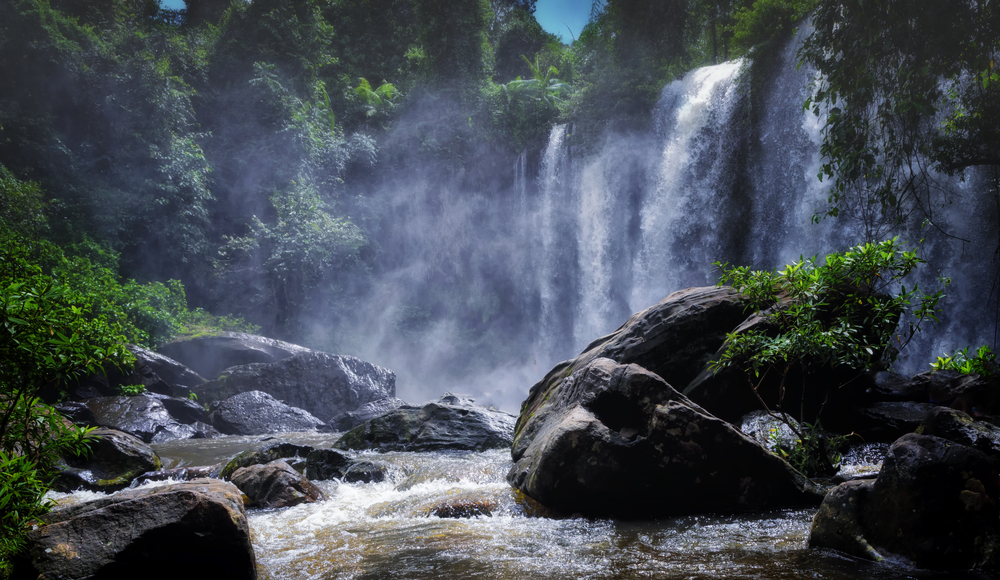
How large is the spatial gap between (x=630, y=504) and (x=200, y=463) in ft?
22.2

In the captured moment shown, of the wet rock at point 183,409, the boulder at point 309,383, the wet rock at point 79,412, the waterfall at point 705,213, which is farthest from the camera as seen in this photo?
the boulder at point 309,383

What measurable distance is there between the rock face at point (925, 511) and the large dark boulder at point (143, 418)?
11606 millimetres

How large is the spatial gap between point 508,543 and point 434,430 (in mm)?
5386

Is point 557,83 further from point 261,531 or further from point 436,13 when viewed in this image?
point 261,531

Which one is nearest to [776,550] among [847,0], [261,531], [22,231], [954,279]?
[261,531]

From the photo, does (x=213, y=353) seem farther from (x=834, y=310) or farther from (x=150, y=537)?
(x=834, y=310)

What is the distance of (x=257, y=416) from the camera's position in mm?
12477

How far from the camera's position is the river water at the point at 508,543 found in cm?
327

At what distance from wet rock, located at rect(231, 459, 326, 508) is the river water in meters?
0.17

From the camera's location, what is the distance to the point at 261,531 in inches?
183

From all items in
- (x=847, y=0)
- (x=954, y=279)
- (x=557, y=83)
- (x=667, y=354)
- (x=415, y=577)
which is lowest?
(x=415, y=577)

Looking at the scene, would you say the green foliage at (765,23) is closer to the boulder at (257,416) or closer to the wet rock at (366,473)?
the wet rock at (366,473)

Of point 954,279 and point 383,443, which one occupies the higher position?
point 954,279

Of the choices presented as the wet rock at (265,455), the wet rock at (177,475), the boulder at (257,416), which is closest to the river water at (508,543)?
the wet rock at (177,475)
